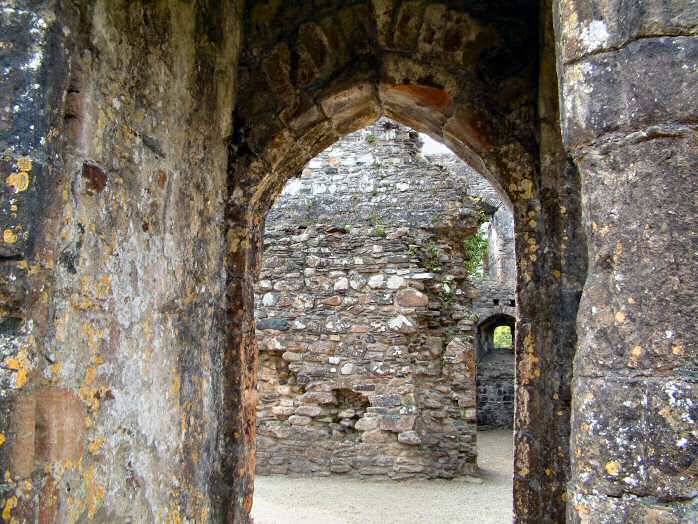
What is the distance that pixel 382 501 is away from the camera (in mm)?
6902

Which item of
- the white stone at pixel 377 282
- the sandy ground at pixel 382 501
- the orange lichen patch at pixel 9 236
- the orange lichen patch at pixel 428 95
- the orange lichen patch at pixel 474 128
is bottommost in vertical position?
the sandy ground at pixel 382 501

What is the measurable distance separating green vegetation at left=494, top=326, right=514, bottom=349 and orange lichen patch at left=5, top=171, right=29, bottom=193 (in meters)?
14.6

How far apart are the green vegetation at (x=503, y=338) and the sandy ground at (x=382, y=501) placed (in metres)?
7.84

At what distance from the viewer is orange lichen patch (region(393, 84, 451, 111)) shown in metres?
3.41

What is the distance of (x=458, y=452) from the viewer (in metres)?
7.92

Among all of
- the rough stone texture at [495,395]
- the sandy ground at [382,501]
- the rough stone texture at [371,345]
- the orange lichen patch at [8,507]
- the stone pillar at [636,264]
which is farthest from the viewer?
the rough stone texture at [495,395]

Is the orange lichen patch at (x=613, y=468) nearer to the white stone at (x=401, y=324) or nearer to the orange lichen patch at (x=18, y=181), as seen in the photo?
the orange lichen patch at (x=18, y=181)

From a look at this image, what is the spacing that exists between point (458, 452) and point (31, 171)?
697cm

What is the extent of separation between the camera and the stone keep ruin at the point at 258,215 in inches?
57.9

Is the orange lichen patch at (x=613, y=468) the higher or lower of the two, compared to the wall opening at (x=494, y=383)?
higher

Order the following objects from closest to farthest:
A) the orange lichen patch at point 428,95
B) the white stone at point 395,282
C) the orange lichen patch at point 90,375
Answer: the orange lichen patch at point 90,375, the orange lichen patch at point 428,95, the white stone at point 395,282

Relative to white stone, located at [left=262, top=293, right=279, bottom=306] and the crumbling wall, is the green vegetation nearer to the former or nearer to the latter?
white stone, located at [left=262, top=293, right=279, bottom=306]

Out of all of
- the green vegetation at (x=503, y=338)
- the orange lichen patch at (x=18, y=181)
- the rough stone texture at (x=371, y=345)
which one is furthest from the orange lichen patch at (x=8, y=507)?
the green vegetation at (x=503, y=338)

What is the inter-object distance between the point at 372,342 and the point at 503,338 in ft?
30.6
